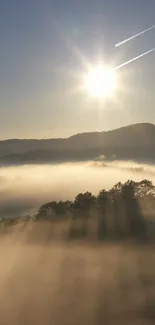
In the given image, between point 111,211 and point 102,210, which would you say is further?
point 102,210

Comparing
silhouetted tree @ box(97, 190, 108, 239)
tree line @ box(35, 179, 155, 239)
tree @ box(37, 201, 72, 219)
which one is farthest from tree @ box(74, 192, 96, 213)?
tree @ box(37, 201, 72, 219)

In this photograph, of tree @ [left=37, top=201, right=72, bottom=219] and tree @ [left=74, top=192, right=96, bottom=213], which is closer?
tree @ [left=74, top=192, right=96, bottom=213]

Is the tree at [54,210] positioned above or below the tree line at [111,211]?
above

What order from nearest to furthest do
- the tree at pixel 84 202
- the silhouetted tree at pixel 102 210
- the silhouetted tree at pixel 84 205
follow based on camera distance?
the silhouetted tree at pixel 102 210 < the silhouetted tree at pixel 84 205 < the tree at pixel 84 202

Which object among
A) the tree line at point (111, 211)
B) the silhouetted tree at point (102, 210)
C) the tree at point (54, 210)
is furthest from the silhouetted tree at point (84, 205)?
the tree at point (54, 210)

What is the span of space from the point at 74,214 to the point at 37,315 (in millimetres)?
48725

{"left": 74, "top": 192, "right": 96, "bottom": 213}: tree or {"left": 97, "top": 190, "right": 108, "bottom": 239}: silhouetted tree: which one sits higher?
{"left": 74, "top": 192, "right": 96, "bottom": 213}: tree

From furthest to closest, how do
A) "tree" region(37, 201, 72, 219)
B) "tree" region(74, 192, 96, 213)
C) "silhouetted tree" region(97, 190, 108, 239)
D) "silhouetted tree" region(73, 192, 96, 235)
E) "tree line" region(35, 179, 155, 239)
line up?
1. "tree" region(37, 201, 72, 219)
2. "tree" region(74, 192, 96, 213)
3. "silhouetted tree" region(73, 192, 96, 235)
4. "silhouetted tree" region(97, 190, 108, 239)
5. "tree line" region(35, 179, 155, 239)

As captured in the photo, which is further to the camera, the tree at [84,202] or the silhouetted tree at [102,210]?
the tree at [84,202]

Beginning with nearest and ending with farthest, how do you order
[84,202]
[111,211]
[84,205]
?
[111,211] < [84,205] < [84,202]

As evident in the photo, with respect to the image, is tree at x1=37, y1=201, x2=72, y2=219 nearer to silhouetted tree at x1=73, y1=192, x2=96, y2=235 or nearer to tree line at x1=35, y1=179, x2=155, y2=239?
tree line at x1=35, y1=179, x2=155, y2=239

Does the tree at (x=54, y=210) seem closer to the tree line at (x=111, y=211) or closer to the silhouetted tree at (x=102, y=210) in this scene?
the tree line at (x=111, y=211)

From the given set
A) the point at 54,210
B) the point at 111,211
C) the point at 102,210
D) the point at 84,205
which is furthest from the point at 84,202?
the point at 111,211

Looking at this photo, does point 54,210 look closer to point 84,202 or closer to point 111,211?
point 84,202
